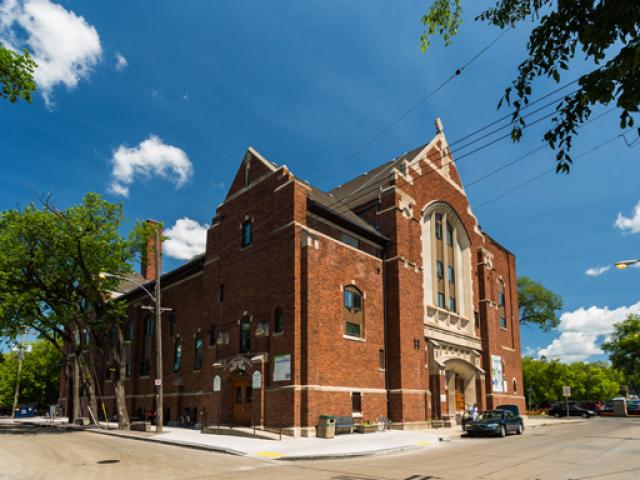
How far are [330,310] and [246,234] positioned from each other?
24.5ft

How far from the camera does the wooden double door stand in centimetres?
2695

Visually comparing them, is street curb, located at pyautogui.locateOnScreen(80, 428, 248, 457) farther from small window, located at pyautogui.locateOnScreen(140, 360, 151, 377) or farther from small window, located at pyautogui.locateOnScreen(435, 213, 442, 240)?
small window, located at pyautogui.locateOnScreen(435, 213, 442, 240)

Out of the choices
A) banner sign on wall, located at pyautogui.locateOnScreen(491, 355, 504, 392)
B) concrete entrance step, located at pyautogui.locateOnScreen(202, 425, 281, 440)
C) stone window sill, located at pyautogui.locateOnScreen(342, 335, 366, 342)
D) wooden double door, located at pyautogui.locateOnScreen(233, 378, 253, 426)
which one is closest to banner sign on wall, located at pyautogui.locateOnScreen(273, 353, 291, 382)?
concrete entrance step, located at pyautogui.locateOnScreen(202, 425, 281, 440)

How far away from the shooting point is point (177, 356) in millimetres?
35594

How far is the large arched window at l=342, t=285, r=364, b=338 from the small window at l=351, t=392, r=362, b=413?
309 cm

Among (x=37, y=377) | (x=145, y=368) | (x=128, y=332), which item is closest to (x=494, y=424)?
(x=145, y=368)

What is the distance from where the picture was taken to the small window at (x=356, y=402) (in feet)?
87.6

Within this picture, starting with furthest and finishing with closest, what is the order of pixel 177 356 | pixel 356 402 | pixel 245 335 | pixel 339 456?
pixel 177 356
pixel 245 335
pixel 356 402
pixel 339 456

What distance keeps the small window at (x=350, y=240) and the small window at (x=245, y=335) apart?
7.14 meters

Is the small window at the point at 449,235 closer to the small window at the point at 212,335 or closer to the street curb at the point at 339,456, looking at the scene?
the small window at the point at 212,335

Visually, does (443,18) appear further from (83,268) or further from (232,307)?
(83,268)

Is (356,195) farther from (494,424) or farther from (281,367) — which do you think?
(494,424)

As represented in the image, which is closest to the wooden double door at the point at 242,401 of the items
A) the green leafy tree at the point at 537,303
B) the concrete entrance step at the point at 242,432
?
the concrete entrance step at the point at 242,432

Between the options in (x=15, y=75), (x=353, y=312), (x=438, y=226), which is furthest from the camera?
(x=438, y=226)
